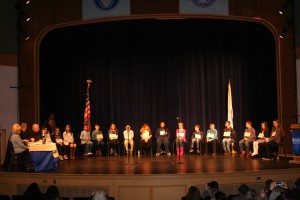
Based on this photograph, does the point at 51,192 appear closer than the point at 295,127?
Yes

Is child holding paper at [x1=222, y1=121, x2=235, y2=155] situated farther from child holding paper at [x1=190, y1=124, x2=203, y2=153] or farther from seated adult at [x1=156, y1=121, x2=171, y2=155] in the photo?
seated adult at [x1=156, y1=121, x2=171, y2=155]

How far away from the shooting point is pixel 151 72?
632 inches

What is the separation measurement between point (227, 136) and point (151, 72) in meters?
3.64

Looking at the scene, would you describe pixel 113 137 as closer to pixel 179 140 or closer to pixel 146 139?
pixel 146 139

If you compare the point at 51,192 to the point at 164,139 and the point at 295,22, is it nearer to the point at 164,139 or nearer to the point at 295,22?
the point at 164,139

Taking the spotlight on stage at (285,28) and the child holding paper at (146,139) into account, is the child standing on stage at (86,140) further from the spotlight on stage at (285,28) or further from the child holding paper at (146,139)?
the spotlight on stage at (285,28)

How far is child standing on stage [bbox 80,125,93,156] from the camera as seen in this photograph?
1428cm

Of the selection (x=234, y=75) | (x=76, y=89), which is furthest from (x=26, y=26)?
(x=234, y=75)

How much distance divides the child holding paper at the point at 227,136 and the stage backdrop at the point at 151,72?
1.20m

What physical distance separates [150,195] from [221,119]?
7.19 m

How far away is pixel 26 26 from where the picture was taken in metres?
14.7

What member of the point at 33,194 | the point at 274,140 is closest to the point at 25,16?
the point at 274,140

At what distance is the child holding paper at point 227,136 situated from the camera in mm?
14201

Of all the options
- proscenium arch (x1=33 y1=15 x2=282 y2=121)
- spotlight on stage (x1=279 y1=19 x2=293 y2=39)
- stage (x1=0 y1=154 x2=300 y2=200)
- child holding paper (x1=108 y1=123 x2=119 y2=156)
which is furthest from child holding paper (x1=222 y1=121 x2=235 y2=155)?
stage (x1=0 y1=154 x2=300 y2=200)
